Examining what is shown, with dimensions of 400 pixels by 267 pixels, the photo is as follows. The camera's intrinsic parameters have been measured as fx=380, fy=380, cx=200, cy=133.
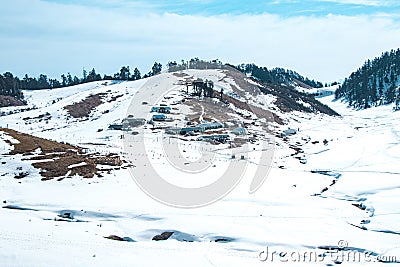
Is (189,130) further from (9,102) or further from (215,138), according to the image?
(9,102)

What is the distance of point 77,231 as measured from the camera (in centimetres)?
2003

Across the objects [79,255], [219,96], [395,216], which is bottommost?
[395,216]

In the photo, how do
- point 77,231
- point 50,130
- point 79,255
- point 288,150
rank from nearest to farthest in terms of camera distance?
point 79,255
point 77,231
point 288,150
point 50,130

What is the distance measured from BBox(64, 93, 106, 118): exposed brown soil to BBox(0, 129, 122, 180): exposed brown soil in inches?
1639

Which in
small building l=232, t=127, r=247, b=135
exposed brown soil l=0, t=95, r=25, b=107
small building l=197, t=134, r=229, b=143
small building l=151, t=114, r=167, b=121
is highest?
exposed brown soil l=0, t=95, r=25, b=107

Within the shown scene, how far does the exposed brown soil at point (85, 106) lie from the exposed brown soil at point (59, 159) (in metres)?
41.6

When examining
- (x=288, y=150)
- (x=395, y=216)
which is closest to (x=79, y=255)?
(x=395, y=216)

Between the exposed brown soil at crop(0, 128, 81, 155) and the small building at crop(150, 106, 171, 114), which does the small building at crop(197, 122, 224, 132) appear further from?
the exposed brown soil at crop(0, 128, 81, 155)

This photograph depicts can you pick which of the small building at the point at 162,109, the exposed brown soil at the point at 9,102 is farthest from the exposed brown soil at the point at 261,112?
the exposed brown soil at the point at 9,102

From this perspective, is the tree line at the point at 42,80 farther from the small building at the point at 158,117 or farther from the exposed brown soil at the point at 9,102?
the small building at the point at 158,117

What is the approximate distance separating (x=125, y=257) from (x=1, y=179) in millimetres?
18817

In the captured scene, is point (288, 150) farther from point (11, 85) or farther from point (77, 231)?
point (11, 85)

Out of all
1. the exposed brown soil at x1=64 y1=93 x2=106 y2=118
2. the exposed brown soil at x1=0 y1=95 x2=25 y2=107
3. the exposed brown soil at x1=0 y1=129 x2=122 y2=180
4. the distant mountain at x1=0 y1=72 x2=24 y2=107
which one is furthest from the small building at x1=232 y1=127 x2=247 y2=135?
the distant mountain at x1=0 y1=72 x2=24 y2=107

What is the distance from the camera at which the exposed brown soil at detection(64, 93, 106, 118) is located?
87.6 m
